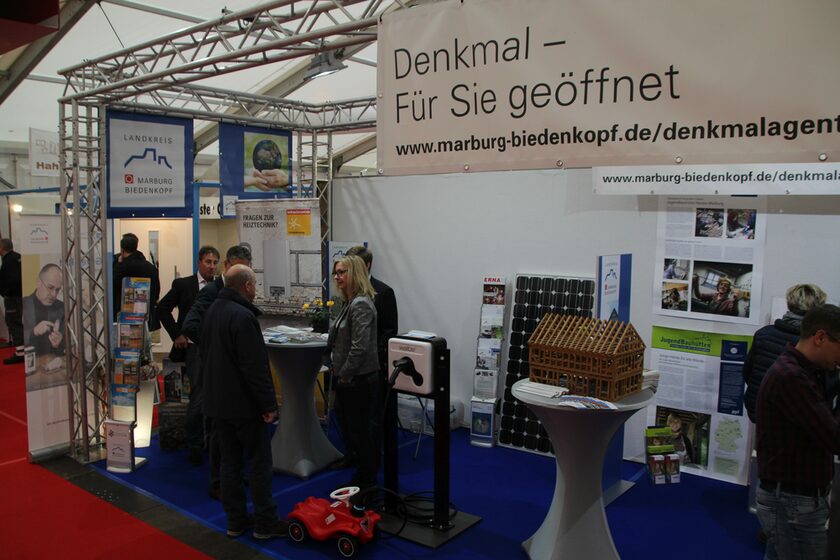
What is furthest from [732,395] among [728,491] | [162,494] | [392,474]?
[162,494]

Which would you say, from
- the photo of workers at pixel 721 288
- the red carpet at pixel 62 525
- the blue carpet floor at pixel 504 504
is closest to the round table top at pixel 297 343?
the blue carpet floor at pixel 504 504

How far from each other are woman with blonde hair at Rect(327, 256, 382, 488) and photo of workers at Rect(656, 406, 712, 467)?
2288 mm

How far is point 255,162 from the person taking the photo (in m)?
6.91

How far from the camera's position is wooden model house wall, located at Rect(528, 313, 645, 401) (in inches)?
129

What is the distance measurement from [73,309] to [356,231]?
9.26 feet

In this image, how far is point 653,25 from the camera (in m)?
1.92

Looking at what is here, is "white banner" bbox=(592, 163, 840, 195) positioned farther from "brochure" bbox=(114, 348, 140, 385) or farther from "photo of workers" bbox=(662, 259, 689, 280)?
"brochure" bbox=(114, 348, 140, 385)

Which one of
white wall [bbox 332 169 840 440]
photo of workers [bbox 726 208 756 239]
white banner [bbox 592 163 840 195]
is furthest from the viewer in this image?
photo of workers [bbox 726 208 756 239]

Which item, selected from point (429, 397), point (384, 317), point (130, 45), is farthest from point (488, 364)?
point (130, 45)

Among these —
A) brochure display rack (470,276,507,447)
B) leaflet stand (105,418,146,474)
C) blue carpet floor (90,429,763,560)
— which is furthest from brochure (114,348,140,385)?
brochure display rack (470,276,507,447)

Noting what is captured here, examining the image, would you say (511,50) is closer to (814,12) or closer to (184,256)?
(814,12)

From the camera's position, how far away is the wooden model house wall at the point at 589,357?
10.7ft

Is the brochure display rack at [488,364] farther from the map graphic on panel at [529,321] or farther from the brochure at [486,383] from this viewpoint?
the map graphic on panel at [529,321]

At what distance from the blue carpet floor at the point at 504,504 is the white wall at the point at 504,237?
1.12 m
